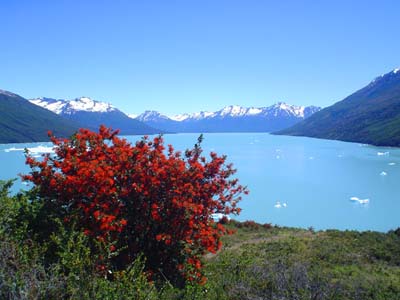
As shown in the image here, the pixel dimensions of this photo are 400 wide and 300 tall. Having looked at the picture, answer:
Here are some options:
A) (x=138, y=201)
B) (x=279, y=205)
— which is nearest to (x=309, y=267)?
(x=138, y=201)

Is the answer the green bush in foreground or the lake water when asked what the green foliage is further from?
the lake water

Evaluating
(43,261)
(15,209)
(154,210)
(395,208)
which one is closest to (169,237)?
(154,210)

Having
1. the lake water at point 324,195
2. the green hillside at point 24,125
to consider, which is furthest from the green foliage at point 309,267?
the green hillside at point 24,125

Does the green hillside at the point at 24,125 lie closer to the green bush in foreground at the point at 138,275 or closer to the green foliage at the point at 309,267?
the green foliage at the point at 309,267

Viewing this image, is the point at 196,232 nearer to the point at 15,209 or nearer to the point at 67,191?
the point at 67,191

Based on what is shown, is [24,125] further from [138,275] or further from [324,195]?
[138,275]

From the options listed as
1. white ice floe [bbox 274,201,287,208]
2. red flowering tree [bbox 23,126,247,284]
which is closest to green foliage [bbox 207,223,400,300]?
red flowering tree [bbox 23,126,247,284]

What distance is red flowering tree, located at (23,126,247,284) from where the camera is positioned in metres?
7.00

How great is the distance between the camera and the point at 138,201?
732 centimetres

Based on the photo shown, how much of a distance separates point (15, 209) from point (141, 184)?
2.32 metres

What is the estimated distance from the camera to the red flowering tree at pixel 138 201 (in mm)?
6996

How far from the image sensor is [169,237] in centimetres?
707

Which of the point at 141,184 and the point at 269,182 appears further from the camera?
the point at 269,182

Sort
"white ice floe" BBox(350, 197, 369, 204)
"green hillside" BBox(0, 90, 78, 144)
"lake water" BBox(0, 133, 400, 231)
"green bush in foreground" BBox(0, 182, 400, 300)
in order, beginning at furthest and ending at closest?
"green hillside" BBox(0, 90, 78, 144)
"white ice floe" BBox(350, 197, 369, 204)
"lake water" BBox(0, 133, 400, 231)
"green bush in foreground" BBox(0, 182, 400, 300)
